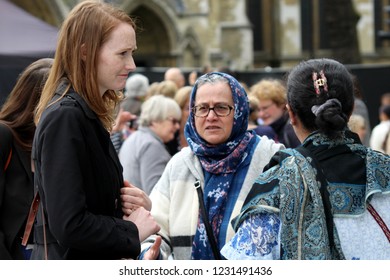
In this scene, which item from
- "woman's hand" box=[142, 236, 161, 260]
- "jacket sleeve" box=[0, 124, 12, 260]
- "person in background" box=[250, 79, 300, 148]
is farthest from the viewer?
"person in background" box=[250, 79, 300, 148]

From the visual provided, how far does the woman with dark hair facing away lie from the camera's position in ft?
9.75

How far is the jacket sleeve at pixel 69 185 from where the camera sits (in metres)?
2.88

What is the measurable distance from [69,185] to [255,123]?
14.8 feet

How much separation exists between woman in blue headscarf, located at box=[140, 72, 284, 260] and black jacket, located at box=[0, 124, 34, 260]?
586 mm

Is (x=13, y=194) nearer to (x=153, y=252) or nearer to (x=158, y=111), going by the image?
(x=153, y=252)

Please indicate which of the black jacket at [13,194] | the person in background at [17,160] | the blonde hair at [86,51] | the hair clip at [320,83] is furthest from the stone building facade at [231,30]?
the blonde hair at [86,51]

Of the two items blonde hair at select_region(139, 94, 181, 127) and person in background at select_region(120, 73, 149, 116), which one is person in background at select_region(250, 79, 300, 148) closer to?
blonde hair at select_region(139, 94, 181, 127)

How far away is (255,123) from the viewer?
7285 mm

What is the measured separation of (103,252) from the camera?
2982mm

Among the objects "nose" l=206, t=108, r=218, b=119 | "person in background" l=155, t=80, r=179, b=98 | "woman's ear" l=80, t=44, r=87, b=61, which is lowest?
"person in background" l=155, t=80, r=179, b=98

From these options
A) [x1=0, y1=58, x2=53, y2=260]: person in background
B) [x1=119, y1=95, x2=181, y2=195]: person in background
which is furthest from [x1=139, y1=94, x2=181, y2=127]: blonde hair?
[x1=0, y1=58, x2=53, y2=260]: person in background

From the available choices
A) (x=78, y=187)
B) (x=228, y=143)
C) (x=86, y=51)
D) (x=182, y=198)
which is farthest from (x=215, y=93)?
(x=78, y=187)
